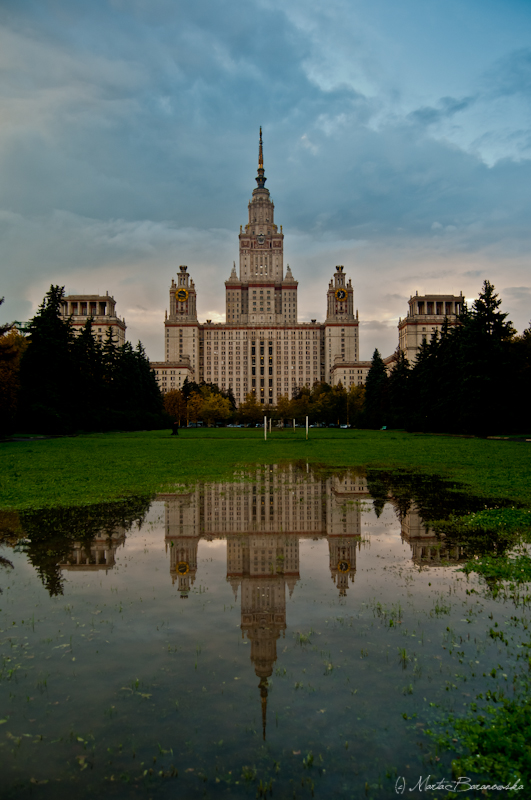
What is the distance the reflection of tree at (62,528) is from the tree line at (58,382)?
32.3 metres

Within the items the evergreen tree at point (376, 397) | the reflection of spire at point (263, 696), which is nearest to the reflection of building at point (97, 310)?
the evergreen tree at point (376, 397)

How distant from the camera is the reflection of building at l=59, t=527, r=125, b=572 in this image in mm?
7348

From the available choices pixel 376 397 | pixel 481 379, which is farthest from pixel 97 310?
pixel 481 379

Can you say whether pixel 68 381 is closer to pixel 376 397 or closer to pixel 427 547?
pixel 427 547

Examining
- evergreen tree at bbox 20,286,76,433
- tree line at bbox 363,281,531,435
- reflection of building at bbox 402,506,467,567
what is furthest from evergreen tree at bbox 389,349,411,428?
reflection of building at bbox 402,506,467,567

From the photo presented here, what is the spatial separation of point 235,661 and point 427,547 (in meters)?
4.79

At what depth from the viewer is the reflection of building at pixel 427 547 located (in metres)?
7.66

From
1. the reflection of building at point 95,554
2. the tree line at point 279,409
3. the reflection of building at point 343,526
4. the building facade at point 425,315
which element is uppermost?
the building facade at point 425,315

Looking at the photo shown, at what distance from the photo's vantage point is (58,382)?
173 feet

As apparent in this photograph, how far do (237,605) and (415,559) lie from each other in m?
3.14

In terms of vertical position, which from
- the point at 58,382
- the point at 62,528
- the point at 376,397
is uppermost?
the point at 58,382

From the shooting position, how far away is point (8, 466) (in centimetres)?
2061

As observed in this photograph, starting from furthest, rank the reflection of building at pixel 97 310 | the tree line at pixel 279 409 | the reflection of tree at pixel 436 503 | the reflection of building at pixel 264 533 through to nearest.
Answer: the reflection of building at pixel 97 310, the tree line at pixel 279 409, the reflection of tree at pixel 436 503, the reflection of building at pixel 264 533

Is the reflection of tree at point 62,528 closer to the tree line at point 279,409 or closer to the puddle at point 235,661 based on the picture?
the puddle at point 235,661
